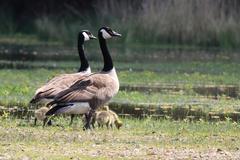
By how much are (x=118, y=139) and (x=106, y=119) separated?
188 cm

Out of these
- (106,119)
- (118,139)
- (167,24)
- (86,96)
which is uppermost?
(167,24)

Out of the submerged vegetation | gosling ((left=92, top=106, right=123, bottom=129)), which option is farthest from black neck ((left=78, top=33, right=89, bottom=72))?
the submerged vegetation

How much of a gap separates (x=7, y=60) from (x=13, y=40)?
13208 millimetres

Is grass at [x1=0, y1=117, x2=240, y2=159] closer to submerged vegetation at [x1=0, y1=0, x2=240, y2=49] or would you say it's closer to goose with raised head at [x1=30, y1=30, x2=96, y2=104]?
goose with raised head at [x1=30, y1=30, x2=96, y2=104]

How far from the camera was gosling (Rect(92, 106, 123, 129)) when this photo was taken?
15.0m

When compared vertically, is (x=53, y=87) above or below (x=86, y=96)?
above

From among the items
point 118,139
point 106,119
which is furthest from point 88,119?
point 118,139

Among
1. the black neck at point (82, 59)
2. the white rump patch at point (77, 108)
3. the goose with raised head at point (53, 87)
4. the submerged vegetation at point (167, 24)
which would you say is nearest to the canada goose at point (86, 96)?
the white rump patch at point (77, 108)

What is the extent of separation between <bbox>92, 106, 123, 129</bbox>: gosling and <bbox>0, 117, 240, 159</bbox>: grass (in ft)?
0.55

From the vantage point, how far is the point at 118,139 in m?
13.3

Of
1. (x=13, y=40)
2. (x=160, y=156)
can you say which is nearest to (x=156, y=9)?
(x=13, y=40)

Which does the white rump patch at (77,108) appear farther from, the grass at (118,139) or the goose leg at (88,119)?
the grass at (118,139)

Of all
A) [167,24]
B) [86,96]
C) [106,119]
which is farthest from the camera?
[167,24]

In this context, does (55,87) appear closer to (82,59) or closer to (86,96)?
→ (86,96)
